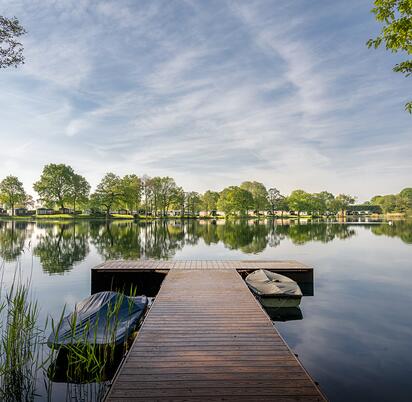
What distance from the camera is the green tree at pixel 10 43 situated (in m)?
9.49

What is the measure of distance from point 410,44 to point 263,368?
9.35 meters

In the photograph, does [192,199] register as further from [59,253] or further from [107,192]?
[59,253]

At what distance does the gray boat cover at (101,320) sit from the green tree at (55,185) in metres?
83.8

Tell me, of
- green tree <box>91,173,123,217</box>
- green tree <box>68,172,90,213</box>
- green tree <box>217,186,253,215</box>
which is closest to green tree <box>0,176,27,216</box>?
green tree <box>68,172,90,213</box>

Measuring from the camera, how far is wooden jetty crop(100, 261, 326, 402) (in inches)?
173

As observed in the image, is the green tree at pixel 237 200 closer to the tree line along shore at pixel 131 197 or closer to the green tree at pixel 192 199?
the tree line along shore at pixel 131 197

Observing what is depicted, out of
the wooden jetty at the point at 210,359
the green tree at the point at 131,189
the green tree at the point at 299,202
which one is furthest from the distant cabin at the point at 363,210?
the wooden jetty at the point at 210,359

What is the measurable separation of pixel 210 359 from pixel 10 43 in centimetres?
1171

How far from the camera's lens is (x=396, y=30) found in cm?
791

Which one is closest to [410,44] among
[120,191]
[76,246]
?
[76,246]

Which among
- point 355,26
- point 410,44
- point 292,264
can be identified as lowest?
point 292,264

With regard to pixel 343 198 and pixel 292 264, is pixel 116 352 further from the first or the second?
pixel 343 198

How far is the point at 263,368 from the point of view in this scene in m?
5.14

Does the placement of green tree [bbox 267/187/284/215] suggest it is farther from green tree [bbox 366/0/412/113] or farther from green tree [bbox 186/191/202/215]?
green tree [bbox 366/0/412/113]
